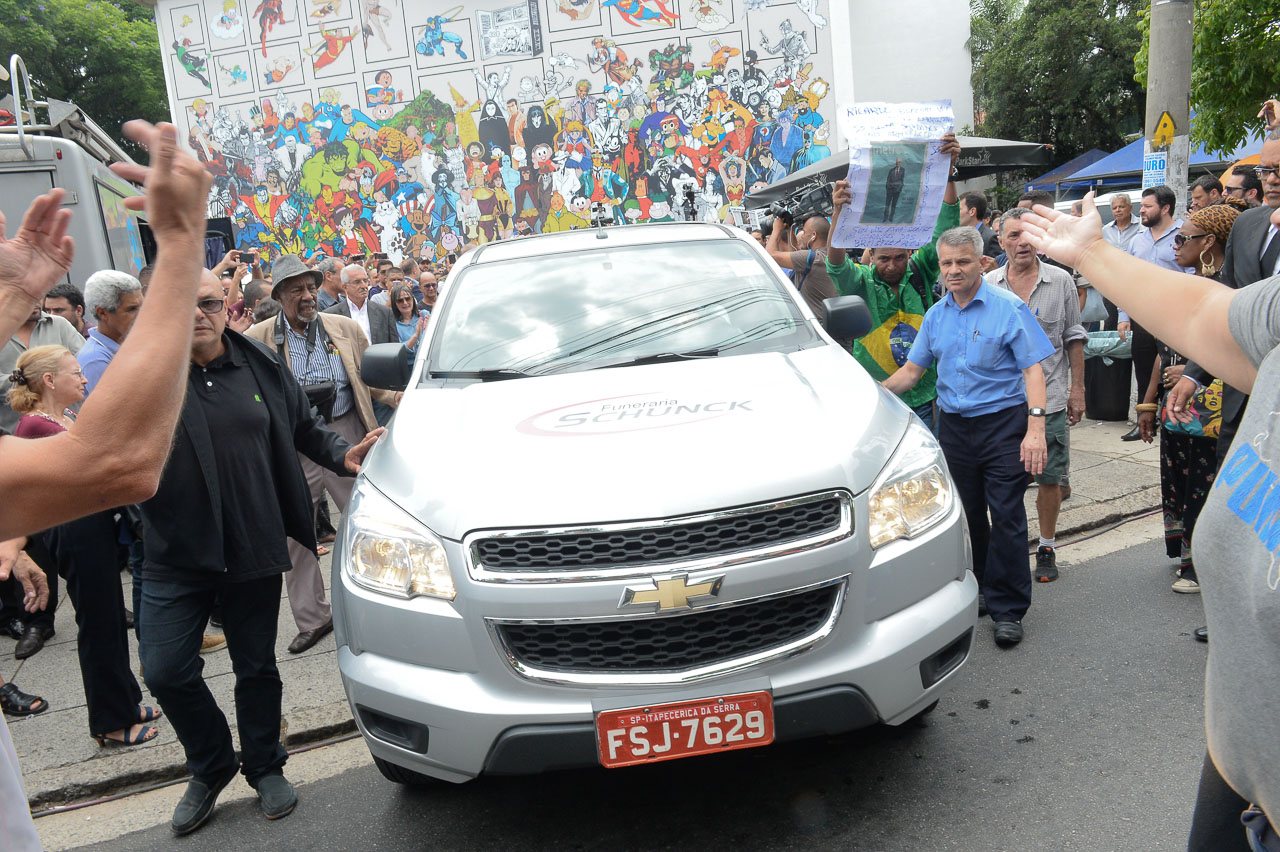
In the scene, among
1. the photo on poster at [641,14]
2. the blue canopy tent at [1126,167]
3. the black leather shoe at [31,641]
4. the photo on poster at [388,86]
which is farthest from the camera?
the photo on poster at [388,86]

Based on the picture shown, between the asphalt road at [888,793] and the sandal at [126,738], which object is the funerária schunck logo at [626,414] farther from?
the sandal at [126,738]

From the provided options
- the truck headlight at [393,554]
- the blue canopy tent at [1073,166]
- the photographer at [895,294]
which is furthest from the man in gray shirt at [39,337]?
the blue canopy tent at [1073,166]

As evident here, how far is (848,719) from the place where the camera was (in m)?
2.67

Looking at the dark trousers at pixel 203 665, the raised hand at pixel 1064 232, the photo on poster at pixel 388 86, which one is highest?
the photo on poster at pixel 388 86

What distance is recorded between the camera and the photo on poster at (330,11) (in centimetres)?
2291

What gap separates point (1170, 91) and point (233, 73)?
21953mm

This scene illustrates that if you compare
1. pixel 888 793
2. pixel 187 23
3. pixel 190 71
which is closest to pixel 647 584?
pixel 888 793

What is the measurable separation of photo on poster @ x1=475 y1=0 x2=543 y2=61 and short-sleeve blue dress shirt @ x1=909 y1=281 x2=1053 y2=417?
20.3 meters

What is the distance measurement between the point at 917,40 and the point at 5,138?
2639cm

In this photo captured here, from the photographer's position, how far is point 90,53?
1310 inches

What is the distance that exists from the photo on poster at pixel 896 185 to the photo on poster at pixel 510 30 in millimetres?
19800

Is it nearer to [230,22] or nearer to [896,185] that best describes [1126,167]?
[896,185]

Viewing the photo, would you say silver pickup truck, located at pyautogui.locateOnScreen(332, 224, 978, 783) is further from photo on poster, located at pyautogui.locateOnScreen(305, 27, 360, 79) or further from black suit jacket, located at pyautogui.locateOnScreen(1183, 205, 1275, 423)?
photo on poster, located at pyautogui.locateOnScreen(305, 27, 360, 79)

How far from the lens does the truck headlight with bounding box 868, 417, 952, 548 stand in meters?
2.77
